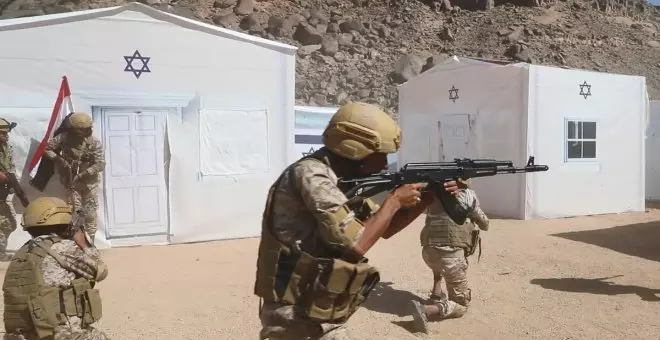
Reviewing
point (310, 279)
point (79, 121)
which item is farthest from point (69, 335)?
point (79, 121)

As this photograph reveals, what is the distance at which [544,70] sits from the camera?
460 inches

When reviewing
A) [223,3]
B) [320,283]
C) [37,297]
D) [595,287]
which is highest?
[223,3]

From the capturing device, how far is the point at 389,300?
6.45m

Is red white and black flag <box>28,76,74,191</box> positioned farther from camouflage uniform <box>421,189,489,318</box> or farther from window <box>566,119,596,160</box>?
window <box>566,119,596,160</box>

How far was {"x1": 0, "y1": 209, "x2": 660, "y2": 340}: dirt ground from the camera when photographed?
551 cm

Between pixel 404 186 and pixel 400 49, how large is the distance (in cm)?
3361

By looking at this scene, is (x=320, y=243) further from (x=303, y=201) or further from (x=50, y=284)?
(x=50, y=284)

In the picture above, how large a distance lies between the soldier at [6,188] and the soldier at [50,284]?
4.73 metres

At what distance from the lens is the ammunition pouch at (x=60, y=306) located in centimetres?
349

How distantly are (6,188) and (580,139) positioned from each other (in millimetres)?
9483

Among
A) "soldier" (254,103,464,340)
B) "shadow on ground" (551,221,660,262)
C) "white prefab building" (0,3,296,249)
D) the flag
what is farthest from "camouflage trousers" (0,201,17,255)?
"shadow on ground" (551,221,660,262)

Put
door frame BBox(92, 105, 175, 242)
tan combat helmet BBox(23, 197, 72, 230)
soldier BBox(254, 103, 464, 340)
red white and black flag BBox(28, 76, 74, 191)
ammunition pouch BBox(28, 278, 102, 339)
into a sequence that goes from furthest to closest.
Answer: door frame BBox(92, 105, 175, 242) → red white and black flag BBox(28, 76, 74, 191) → tan combat helmet BBox(23, 197, 72, 230) → ammunition pouch BBox(28, 278, 102, 339) → soldier BBox(254, 103, 464, 340)

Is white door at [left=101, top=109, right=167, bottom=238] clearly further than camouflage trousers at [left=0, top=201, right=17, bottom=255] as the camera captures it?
Yes

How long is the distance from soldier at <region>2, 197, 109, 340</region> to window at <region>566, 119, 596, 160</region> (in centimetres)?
1018
